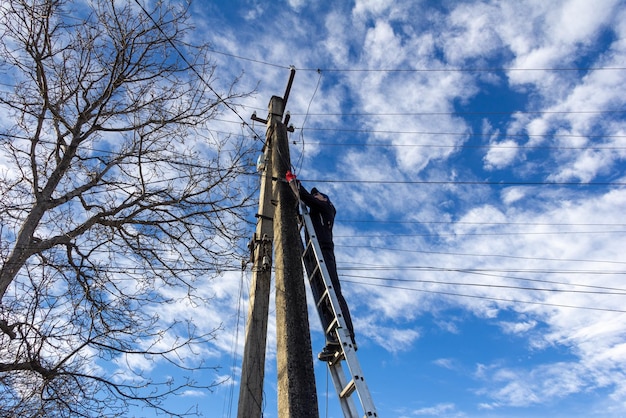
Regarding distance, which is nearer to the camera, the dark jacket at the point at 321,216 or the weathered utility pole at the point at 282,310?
the weathered utility pole at the point at 282,310

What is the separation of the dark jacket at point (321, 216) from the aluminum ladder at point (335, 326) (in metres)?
0.09

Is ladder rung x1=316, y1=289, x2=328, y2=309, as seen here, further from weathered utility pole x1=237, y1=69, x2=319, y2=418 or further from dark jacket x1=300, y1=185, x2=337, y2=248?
dark jacket x1=300, y1=185, x2=337, y2=248

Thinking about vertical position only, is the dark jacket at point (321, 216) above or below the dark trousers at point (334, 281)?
above

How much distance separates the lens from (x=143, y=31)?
5.98 meters

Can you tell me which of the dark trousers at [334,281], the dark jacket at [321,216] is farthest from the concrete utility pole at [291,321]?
the dark trousers at [334,281]

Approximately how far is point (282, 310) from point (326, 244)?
3.22ft

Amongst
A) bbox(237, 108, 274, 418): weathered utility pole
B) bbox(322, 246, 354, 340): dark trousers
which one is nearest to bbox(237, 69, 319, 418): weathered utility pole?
bbox(237, 108, 274, 418): weathered utility pole

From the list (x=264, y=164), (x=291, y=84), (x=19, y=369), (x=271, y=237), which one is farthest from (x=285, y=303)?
(x=291, y=84)

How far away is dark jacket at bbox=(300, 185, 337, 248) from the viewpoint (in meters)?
4.40

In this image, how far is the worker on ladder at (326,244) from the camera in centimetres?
353

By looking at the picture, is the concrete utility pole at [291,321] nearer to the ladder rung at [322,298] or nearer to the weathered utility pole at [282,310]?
the weathered utility pole at [282,310]

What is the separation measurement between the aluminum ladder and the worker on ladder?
0.09 feet

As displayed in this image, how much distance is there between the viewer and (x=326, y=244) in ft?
14.2

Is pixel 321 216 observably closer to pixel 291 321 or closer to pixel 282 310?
pixel 282 310
